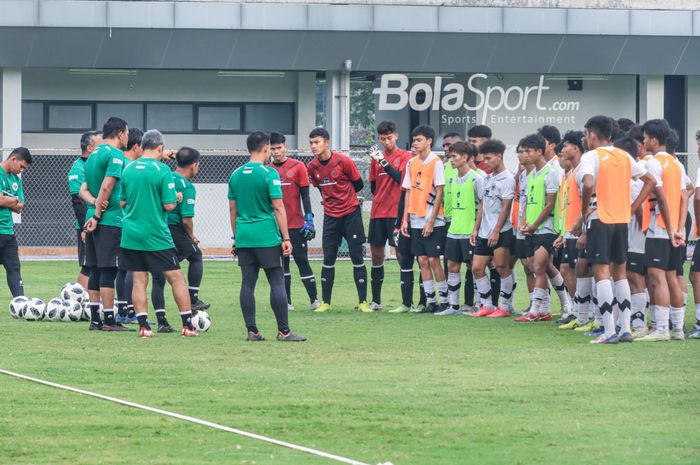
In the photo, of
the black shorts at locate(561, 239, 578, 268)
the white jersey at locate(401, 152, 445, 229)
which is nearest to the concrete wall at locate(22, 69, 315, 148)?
the white jersey at locate(401, 152, 445, 229)

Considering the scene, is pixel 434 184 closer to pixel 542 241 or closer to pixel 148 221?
pixel 542 241

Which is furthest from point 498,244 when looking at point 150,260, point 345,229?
point 150,260

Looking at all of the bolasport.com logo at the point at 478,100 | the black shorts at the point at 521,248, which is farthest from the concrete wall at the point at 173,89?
the black shorts at the point at 521,248

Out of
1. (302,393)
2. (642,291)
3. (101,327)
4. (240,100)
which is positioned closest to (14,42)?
(240,100)

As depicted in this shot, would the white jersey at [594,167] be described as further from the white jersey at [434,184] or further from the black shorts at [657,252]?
the white jersey at [434,184]

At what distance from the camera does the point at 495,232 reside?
15.8 m

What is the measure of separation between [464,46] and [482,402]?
2386 centimetres

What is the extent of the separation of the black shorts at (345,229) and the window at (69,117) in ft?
54.8

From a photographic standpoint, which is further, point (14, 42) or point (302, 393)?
point (14, 42)

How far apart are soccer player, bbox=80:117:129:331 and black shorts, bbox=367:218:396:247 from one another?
3769mm

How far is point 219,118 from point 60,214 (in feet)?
18.8

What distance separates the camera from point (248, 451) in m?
7.94

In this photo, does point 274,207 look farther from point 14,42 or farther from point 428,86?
point 428,86

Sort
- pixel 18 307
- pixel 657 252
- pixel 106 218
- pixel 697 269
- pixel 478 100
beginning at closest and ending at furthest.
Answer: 1. pixel 657 252
2. pixel 697 269
3. pixel 106 218
4. pixel 18 307
5. pixel 478 100
